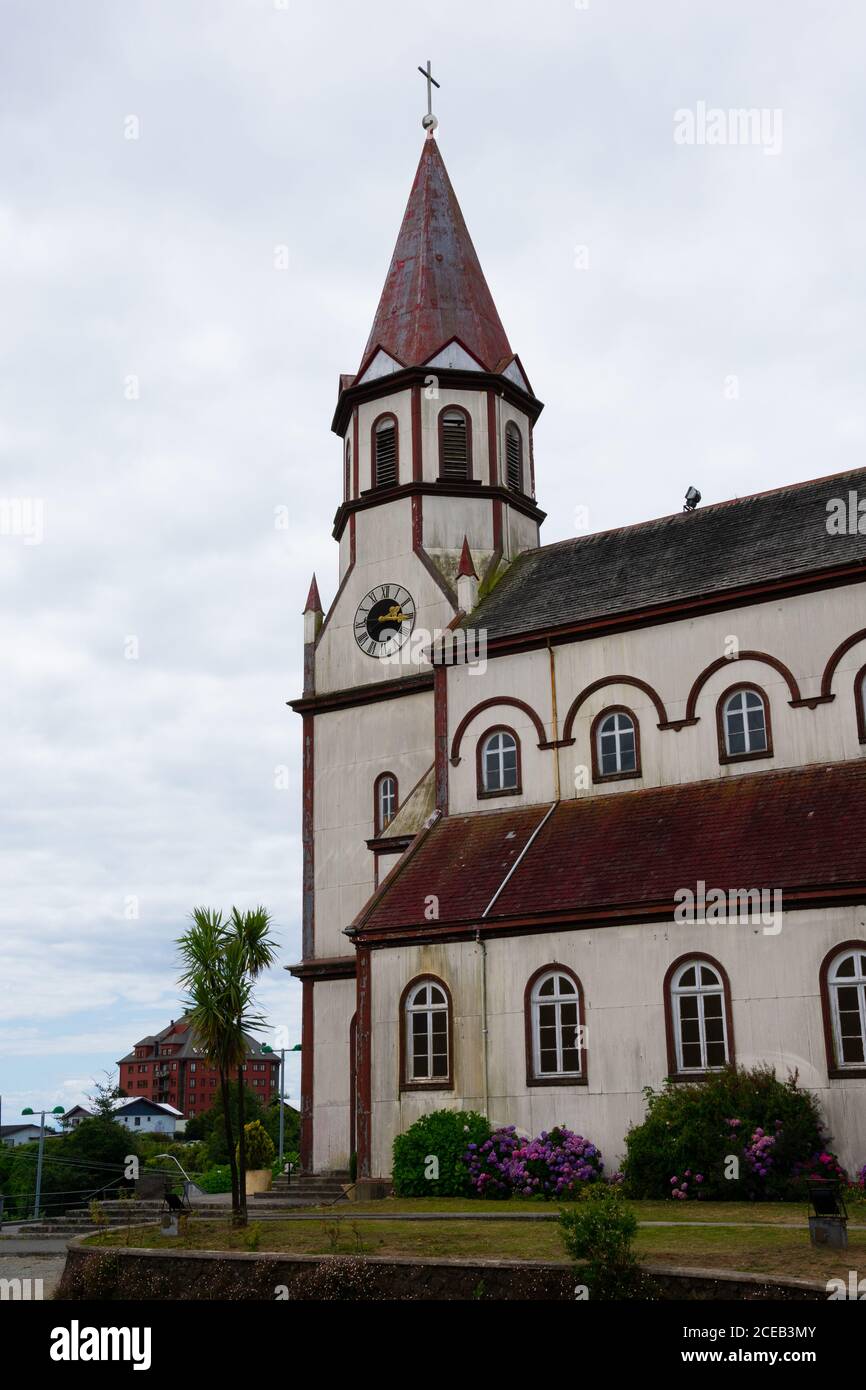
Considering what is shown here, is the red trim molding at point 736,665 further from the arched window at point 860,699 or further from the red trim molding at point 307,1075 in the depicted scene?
the red trim molding at point 307,1075

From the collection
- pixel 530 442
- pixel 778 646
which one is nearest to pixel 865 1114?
pixel 778 646

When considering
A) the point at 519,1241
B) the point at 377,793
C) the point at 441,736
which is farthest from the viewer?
the point at 377,793

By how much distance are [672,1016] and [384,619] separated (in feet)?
46.4

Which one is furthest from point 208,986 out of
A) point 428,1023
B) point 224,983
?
point 428,1023

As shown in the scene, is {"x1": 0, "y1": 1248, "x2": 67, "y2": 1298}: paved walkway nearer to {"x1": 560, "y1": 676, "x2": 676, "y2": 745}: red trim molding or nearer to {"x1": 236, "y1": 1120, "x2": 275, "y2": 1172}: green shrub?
{"x1": 236, "y1": 1120, "x2": 275, "y2": 1172}: green shrub

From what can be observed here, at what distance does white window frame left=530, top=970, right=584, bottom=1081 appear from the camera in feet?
75.6

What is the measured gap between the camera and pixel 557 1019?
76.9ft

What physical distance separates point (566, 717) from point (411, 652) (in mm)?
5872

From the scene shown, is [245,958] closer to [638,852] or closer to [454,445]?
[638,852]

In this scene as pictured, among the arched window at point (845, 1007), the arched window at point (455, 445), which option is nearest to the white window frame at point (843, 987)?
the arched window at point (845, 1007)

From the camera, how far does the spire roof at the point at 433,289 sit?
35.5 m

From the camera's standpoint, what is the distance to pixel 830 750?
24.4 m

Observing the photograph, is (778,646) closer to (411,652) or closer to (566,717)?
(566,717)
